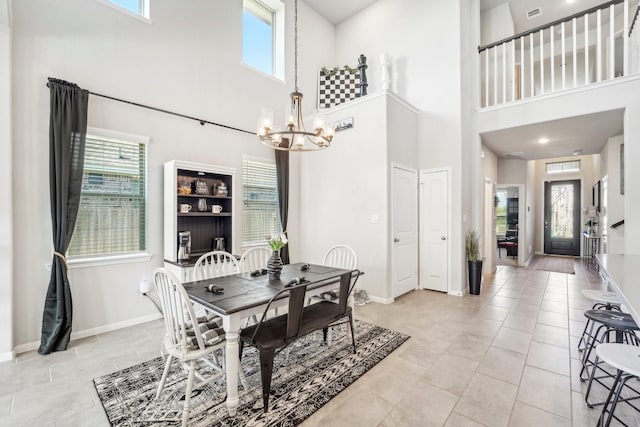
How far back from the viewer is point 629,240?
12.7ft

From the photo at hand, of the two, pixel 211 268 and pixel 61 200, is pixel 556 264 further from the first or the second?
pixel 61 200

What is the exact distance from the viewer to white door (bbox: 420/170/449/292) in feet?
15.9

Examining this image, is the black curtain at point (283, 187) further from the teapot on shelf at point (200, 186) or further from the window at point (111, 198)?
the window at point (111, 198)

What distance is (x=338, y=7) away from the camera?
603 cm

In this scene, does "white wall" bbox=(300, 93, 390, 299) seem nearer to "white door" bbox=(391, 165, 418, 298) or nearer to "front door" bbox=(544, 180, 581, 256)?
"white door" bbox=(391, 165, 418, 298)

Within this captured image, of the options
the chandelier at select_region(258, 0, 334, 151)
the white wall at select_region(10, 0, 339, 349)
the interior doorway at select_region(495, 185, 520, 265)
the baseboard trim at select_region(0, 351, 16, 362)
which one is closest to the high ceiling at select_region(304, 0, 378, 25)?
the white wall at select_region(10, 0, 339, 349)

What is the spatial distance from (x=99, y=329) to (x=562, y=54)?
724 cm

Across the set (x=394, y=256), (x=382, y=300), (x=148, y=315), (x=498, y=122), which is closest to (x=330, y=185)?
(x=394, y=256)

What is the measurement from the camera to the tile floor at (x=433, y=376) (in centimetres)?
196

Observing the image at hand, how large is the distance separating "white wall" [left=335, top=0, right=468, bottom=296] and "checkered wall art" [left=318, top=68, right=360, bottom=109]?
49 cm

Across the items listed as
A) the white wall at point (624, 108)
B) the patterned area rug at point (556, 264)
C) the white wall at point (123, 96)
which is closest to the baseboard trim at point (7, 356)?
the white wall at point (123, 96)

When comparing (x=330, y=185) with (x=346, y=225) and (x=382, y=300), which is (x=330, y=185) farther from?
(x=382, y=300)

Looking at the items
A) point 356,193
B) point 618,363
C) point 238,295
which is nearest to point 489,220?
point 356,193

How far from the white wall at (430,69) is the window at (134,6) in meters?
3.95
